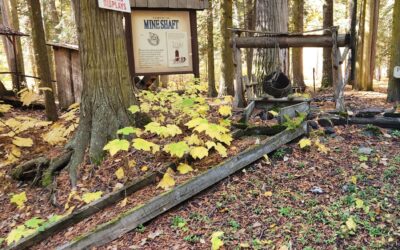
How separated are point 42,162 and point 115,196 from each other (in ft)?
5.58

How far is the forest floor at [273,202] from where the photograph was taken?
3.59 metres

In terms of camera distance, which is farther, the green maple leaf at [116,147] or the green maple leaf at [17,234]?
the green maple leaf at [116,147]

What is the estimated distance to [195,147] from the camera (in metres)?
4.53

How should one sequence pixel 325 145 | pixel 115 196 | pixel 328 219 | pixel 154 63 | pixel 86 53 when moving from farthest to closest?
pixel 154 63, pixel 325 145, pixel 86 53, pixel 115 196, pixel 328 219

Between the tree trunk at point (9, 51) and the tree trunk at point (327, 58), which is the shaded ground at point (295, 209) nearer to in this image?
the tree trunk at point (9, 51)

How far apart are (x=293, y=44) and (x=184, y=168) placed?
3838 mm

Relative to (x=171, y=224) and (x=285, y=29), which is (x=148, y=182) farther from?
(x=285, y=29)

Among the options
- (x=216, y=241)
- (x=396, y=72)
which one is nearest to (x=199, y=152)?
(x=216, y=241)

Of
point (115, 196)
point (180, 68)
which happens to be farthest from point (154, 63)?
point (115, 196)

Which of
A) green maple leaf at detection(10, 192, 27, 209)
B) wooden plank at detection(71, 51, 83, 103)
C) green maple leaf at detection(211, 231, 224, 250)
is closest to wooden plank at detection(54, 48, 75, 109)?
wooden plank at detection(71, 51, 83, 103)

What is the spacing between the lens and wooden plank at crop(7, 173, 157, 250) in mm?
3879

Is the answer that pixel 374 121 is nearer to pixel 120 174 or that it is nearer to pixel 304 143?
pixel 304 143

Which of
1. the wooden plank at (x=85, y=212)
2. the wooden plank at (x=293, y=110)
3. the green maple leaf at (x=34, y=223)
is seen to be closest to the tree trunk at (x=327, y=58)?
the wooden plank at (x=293, y=110)

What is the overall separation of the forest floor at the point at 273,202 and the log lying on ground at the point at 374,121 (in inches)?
18.4
